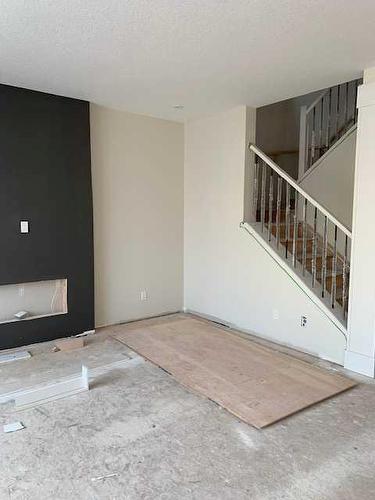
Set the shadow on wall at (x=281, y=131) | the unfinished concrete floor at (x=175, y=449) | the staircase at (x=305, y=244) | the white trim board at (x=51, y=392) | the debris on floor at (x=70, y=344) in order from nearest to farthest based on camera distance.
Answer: the unfinished concrete floor at (x=175, y=449) < the white trim board at (x=51, y=392) < the staircase at (x=305, y=244) < the debris on floor at (x=70, y=344) < the shadow on wall at (x=281, y=131)

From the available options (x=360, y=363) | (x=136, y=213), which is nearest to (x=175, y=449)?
(x=360, y=363)

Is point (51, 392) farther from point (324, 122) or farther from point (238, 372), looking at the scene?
point (324, 122)

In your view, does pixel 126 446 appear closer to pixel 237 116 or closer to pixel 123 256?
pixel 123 256

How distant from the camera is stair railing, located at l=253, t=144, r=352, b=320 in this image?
3.76 meters

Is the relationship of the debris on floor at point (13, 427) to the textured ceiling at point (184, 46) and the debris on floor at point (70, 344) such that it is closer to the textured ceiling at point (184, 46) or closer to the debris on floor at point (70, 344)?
the debris on floor at point (70, 344)

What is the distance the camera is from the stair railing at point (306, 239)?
3758mm

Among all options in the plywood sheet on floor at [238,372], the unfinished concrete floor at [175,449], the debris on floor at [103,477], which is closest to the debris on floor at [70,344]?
the plywood sheet on floor at [238,372]

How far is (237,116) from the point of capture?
14.6ft

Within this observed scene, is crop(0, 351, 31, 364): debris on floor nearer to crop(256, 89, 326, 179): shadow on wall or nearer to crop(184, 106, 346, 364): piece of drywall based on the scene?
crop(184, 106, 346, 364): piece of drywall

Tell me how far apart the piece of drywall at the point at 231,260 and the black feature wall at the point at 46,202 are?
1463 millimetres

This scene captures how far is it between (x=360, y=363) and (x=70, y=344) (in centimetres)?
272

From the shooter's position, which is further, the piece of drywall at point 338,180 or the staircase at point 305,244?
the piece of drywall at point 338,180

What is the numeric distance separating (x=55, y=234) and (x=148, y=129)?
1792 mm

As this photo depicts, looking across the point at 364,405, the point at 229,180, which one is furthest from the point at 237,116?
the point at 364,405
